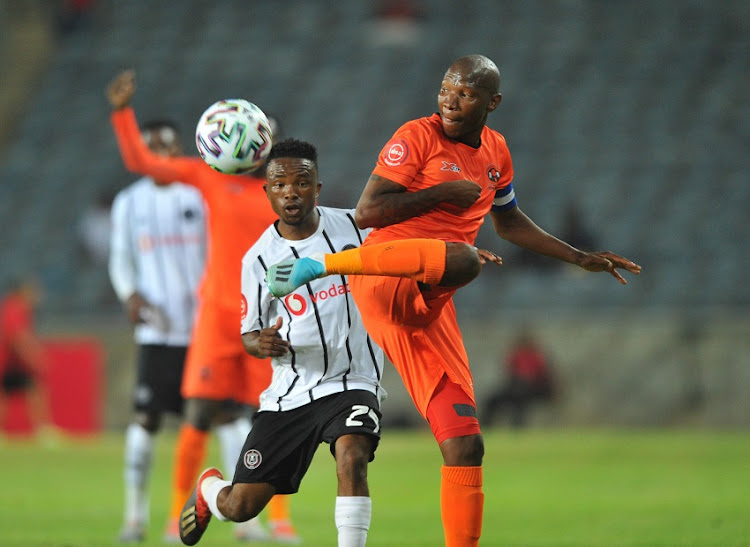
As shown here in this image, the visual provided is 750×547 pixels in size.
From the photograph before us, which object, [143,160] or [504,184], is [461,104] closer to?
[504,184]

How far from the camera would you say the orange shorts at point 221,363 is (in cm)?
718

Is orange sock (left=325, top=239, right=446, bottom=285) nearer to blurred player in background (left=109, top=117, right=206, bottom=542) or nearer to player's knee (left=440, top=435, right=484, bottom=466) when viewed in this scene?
player's knee (left=440, top=435, right=484, bottom=466)

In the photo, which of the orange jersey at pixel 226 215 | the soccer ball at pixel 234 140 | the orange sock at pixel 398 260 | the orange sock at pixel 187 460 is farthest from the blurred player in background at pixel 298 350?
the orange sock at pixel 187 460

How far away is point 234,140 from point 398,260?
1283 mm

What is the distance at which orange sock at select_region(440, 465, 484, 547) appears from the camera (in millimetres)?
4906

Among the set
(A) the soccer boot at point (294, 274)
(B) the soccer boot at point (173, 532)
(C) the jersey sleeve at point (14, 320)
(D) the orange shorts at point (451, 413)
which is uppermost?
(A) the soccer boot at point (294, 274)

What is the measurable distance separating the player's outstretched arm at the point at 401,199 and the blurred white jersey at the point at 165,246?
3.33 m

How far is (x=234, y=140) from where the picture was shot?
18.3ft

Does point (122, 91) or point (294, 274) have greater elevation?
point (122, 91)

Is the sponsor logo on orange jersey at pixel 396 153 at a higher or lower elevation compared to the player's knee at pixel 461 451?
higher

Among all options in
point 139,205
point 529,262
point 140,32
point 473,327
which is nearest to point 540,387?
point 473,327

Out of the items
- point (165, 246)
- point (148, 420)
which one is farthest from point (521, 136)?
point (148, 420)

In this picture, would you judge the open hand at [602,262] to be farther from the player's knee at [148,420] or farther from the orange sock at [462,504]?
the player's knee at [148,420]

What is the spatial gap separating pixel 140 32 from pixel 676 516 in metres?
18.7
